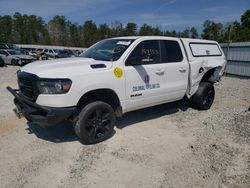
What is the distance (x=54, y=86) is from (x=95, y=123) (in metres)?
1.05

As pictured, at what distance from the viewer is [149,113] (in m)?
6.43

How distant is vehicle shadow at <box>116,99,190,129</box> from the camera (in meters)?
5.65

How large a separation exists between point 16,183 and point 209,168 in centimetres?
283

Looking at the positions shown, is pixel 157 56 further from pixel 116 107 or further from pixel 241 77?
pixel 241 77

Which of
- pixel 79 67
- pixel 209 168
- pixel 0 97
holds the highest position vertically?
pixel 79 67

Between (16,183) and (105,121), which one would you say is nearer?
(16,183)

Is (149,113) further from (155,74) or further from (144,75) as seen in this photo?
(144,75)

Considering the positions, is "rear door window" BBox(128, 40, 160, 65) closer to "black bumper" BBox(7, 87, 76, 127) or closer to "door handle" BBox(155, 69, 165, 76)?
"door handle" BBox(155, 69, 165, 76)

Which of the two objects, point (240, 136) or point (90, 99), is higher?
point (90, 99)

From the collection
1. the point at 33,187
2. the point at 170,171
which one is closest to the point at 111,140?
the point at 170,171

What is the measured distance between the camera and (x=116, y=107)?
4.76 m

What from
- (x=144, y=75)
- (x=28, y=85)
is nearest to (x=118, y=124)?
(x=144, y=75)

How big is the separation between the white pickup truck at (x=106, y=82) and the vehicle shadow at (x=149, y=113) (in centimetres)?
73

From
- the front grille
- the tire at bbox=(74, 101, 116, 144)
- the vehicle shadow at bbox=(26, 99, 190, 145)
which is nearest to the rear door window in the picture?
the tire at bbox=(74, 101, 116, 144)
